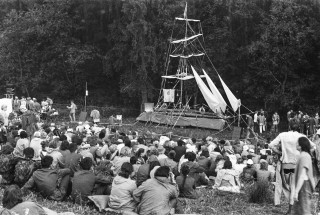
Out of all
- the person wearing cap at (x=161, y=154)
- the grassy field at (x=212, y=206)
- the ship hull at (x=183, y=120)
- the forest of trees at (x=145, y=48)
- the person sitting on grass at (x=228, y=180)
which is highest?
the forest of trees at (x=145, y=48)

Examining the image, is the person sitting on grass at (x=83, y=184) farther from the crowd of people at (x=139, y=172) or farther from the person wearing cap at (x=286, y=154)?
the person wearing cap at (x=286, y=154)

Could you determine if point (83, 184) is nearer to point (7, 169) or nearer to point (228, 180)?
point (7, 169)

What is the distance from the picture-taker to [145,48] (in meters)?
32.6

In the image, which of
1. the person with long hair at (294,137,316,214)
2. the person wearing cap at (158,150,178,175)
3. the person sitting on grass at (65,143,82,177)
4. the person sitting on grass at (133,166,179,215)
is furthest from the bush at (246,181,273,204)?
the person sitting on grass at (65,143,82,177)

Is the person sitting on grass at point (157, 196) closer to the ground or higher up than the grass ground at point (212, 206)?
higher up

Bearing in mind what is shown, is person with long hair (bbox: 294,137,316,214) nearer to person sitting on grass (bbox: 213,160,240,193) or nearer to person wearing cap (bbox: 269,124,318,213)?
person wearing cap (bbox: 269,124,318,213)

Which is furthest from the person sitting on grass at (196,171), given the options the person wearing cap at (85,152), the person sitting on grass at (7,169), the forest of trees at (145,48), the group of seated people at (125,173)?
the forest of trees at (145,48)

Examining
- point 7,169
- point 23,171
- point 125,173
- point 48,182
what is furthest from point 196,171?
point 7,169

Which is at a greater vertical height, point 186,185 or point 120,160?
point 120,160

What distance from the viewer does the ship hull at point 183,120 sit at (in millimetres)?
25084

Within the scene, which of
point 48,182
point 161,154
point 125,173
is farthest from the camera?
point 161,154

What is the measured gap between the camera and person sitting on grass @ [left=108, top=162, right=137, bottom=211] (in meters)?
8.27

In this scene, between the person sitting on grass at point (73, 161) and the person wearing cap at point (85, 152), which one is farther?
the person wearing cap at point (85, 152)

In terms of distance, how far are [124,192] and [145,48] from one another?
24988 millimetres
